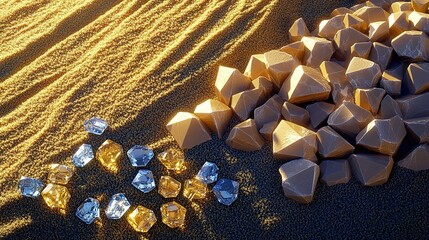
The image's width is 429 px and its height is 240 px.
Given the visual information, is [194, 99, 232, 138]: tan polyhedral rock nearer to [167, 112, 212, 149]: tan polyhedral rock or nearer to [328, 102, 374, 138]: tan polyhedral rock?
[167, 112, 212, 149]: tan polyhedral rock

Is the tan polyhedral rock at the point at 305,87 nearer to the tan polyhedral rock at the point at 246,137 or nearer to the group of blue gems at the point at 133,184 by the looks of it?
the tan polyhedral rock at the point at 246,137

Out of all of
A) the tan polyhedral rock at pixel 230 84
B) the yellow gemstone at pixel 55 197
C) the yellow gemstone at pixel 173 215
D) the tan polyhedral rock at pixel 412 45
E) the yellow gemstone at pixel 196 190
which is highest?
the tan polyhedral rock at pixel 412 45

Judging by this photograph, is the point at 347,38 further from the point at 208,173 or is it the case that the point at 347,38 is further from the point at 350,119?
the point at 208,173

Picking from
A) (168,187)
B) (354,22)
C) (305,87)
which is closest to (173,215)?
(168,187)

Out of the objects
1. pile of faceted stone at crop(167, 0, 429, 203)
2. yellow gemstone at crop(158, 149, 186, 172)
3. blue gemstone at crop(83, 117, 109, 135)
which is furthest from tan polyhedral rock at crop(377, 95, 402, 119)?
blue gemstone at crop(83, 117, 109, 135)

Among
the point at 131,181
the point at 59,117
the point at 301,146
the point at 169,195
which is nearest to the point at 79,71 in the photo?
the point at 59,117

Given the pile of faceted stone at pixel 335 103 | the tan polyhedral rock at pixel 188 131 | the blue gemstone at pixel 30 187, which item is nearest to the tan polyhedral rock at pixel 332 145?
the pile of faceted stone at pixel 335 103
